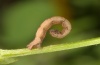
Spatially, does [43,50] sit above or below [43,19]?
above

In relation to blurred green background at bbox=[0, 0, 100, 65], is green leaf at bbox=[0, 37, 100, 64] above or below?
above

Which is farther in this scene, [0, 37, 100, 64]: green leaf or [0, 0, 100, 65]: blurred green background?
[0, 0, 100, 65]: blurred green background

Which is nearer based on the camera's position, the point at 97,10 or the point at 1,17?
the point at 97,10

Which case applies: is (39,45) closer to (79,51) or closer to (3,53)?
(3,53)

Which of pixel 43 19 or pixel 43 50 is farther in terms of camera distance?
pixel 43 19

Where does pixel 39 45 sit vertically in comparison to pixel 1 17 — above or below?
above

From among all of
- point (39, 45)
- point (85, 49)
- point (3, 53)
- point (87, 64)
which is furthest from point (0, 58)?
point (85, 49)

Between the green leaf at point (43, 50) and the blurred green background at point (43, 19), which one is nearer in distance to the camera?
the green leaf at point (43, 50)

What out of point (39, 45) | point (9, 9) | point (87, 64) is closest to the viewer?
point (39, 45)
